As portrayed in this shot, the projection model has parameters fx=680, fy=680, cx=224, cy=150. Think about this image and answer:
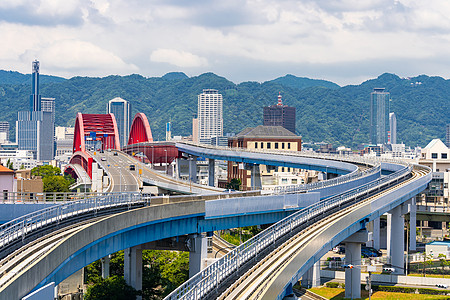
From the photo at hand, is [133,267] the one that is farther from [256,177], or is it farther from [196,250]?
[256,177]

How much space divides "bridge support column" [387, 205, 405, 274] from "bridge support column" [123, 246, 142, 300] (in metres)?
32.9

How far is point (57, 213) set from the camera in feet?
125

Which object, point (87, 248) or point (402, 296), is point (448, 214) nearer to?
point (402, 296)

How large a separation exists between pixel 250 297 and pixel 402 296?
36762 millimetres

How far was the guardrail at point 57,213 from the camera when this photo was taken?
32.6m

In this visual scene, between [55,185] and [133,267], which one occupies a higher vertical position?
[55,185]

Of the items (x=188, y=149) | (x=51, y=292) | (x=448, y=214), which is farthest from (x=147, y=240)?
(x=188, y=149)

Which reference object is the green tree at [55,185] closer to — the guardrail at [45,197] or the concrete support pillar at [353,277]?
the guardrail at [45,197]

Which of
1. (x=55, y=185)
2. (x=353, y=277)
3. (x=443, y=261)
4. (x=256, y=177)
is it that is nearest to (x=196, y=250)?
(x=353, y=277)

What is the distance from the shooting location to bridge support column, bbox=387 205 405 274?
253 ft

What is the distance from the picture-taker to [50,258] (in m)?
30.5

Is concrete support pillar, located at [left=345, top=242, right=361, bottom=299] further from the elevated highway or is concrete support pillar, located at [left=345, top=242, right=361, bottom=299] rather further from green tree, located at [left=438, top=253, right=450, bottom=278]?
green tree, located at [left=438, top=253, right=450, bottom=278]

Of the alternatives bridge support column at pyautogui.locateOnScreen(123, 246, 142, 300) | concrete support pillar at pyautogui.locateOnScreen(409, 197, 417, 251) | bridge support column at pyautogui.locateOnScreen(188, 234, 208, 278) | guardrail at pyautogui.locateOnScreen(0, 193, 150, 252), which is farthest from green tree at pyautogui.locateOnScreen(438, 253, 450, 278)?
guardrail at pyautogui.locateOnScreen(0, 193, 150, 252)

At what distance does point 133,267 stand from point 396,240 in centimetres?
3564
